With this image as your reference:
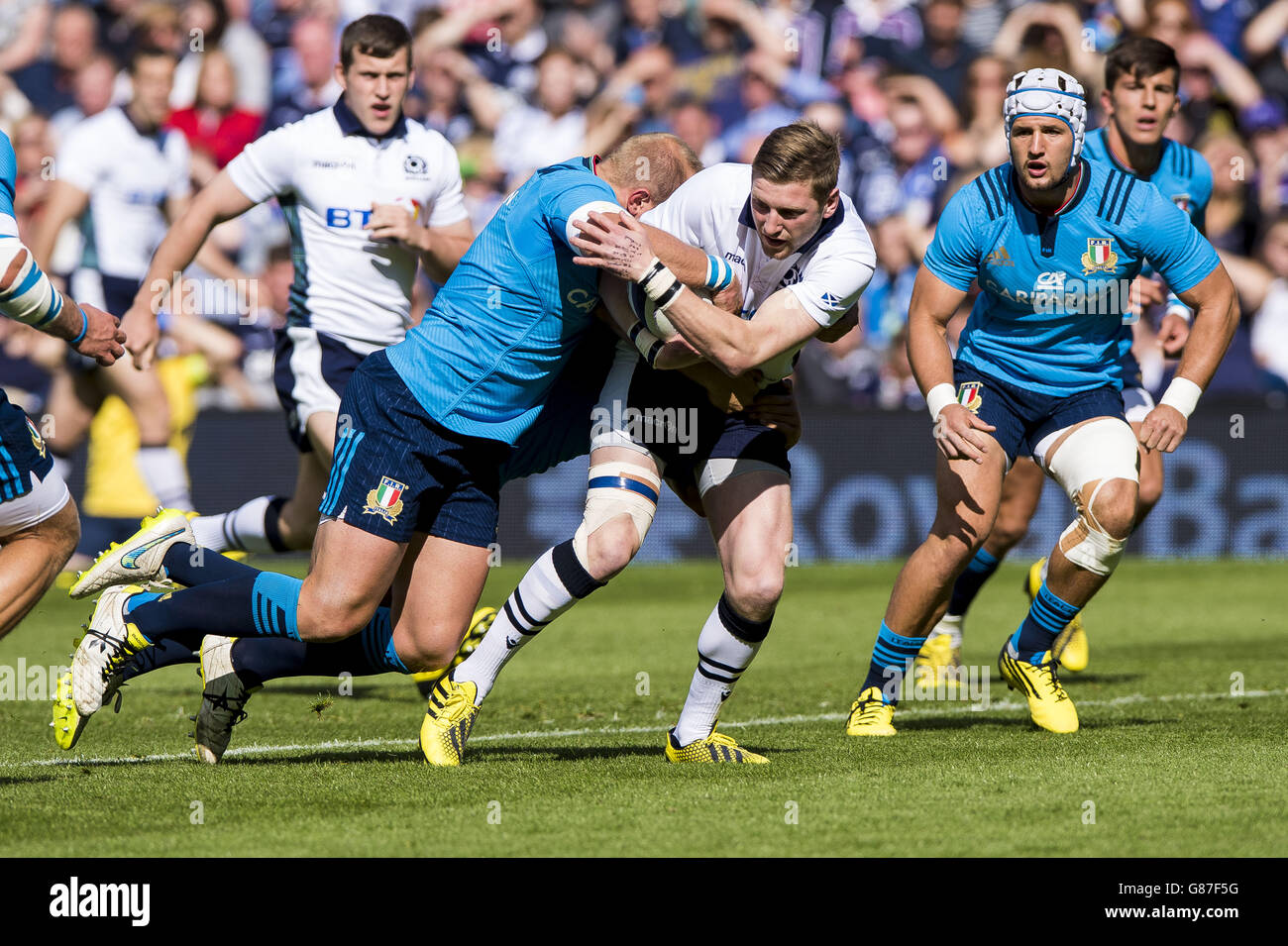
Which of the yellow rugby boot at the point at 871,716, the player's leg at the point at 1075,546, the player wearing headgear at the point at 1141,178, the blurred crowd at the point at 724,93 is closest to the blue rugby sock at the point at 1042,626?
the player's leg at the point at 1075,546

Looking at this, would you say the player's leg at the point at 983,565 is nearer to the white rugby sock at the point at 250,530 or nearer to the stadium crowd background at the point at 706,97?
the white rugby sock at the point at 250,530

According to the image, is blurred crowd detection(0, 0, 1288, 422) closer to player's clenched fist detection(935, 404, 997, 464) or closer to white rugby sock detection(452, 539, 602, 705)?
player's clenched fist detection(935, 404, 997, 464)

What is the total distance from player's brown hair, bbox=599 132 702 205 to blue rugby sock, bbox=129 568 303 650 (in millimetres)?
1738

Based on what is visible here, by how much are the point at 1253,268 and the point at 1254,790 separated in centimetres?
1064

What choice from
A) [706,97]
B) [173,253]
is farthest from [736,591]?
[706,97]

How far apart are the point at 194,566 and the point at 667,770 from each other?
6.16 feet

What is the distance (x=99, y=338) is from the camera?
5.59 meters

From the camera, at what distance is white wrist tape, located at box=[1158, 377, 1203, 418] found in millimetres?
6371

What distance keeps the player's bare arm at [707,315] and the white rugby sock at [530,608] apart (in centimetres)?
88

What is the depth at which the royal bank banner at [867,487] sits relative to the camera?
1381cm

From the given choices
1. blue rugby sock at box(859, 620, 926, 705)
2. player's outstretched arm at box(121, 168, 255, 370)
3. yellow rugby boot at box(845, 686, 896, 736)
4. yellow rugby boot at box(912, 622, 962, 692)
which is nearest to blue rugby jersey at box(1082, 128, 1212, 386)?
yellow rugby boot at box(912, 622, 962, 692)

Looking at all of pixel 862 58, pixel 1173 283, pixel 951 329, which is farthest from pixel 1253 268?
pixel 1173 283
